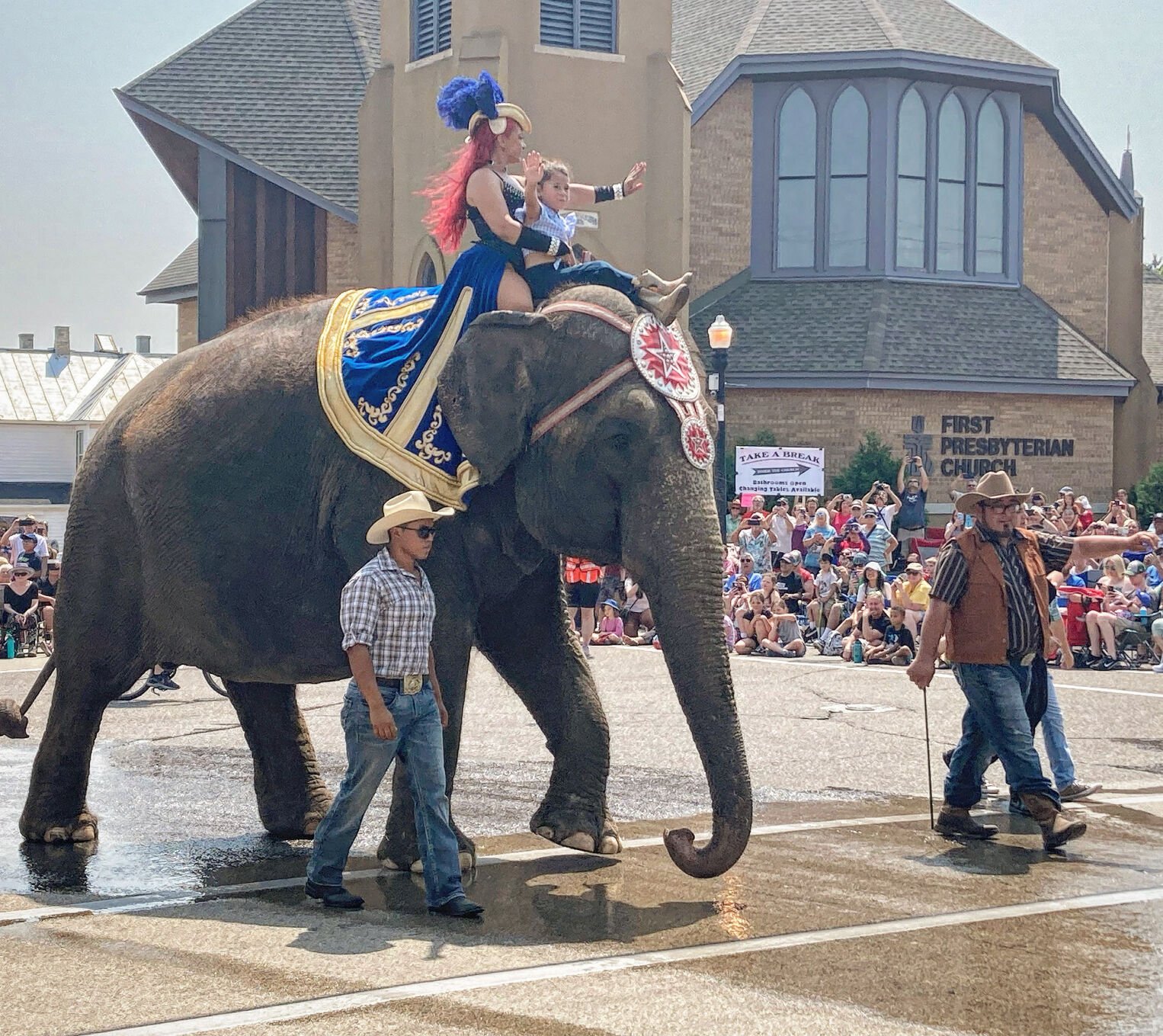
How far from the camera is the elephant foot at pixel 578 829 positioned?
8125 millimetres

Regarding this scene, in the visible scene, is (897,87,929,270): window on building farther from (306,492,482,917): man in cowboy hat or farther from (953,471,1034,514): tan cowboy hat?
(306,492,482,917): man in cowboy hat

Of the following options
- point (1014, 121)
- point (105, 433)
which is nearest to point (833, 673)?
point (105, 433)

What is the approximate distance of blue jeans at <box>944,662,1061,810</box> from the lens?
28.7 ft

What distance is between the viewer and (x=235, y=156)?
3209 cm

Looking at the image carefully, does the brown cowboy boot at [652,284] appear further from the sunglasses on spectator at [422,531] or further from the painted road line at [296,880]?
the painted road line at [296,880]

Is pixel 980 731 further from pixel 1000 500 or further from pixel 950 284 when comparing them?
pixel 950 284

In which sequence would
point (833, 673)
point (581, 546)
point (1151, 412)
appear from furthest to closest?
point (1151, 412) → point (833, 673) → point (581, 546)

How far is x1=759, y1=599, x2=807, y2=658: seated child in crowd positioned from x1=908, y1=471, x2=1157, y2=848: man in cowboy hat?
1137 centimetres

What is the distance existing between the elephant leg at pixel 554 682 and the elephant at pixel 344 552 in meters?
0.01

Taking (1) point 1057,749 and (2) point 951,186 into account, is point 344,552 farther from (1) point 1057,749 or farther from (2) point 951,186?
(2) point 951,186

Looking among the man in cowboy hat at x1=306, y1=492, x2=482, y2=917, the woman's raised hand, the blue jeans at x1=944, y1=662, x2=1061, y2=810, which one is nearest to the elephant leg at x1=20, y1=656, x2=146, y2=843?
the man in cowboy hat at x1=306, y1=492, x2=482, y2=917

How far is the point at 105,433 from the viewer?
29.6ft

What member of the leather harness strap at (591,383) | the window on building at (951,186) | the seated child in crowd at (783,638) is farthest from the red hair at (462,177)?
the window on building at (951,186)

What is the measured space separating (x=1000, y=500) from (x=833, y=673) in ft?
30.6
